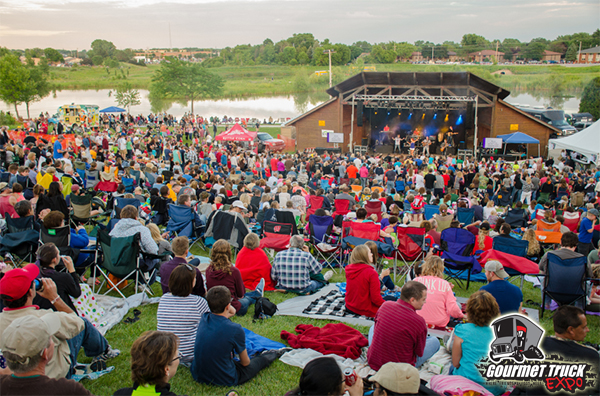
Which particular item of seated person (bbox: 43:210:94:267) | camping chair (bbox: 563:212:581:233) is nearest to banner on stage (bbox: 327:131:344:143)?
camping chair (bbox: 563:212:581:233)

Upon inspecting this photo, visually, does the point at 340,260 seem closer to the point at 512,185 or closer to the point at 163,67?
the point at 512,185

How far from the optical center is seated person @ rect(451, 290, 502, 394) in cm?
306

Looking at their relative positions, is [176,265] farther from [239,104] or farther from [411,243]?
[239,104]

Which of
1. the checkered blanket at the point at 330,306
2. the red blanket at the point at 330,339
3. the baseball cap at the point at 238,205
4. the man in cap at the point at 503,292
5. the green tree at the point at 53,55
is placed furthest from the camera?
the green tree at the point at 53,55

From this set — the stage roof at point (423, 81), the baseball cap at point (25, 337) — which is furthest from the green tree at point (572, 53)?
the baseball cap at point (25, 337)

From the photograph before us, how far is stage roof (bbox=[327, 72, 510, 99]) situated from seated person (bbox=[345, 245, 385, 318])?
1806 centimetres

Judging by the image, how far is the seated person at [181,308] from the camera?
347 cm

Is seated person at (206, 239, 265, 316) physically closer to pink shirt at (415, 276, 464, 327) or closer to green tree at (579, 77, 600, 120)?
pink shirt at (415, 276, 464, 327)

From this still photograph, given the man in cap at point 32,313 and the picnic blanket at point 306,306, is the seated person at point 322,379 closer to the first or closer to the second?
the man in cap at point 32,313

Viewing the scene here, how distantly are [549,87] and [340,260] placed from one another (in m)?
62.2

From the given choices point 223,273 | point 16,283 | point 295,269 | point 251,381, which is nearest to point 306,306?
point 295,269

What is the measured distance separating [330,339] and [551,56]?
78690 mm

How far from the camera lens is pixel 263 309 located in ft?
15.6

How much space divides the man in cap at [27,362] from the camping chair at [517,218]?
8.40m
